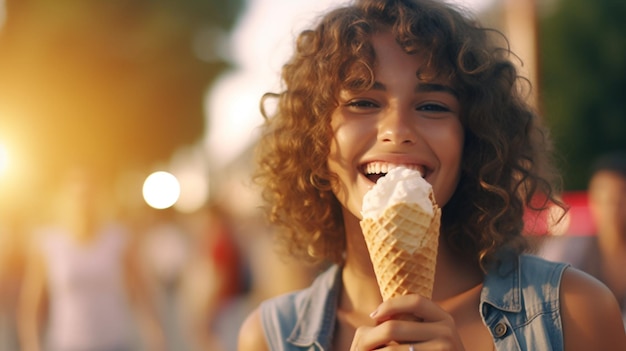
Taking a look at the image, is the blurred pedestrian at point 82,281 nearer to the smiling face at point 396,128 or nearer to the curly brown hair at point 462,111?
the curly brown hair at point 462,111

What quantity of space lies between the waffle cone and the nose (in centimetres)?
28

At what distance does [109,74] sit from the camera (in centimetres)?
2858

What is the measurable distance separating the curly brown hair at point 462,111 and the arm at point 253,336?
424 mm

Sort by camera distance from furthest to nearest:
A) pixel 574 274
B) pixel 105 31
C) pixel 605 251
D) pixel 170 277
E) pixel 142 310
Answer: pixel 105 31 < pixel 170 277 < pixel 142 310 < pixel 605 251 < pixel 574 274

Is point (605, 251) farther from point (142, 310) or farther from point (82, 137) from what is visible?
point (82, 137)

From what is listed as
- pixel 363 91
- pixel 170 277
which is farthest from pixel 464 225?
pixel 170 277

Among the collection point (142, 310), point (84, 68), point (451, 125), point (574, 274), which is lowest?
point (142, 310)

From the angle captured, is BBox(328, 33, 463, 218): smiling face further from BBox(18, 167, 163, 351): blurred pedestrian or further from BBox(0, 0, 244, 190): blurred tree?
BBox(0, 0, 244, 190): blurred tree

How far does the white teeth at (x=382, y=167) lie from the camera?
2.41m

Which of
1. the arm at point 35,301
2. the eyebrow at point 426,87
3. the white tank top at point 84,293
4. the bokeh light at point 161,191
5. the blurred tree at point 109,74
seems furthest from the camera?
the blurred tree at point 109,74

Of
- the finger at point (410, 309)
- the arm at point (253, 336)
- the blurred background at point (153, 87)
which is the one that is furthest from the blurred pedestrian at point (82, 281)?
the blurred background at point (153, 87)

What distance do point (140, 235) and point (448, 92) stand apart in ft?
15.4

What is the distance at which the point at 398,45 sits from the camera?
8.47 ft

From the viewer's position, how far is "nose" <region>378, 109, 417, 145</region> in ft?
7.91
